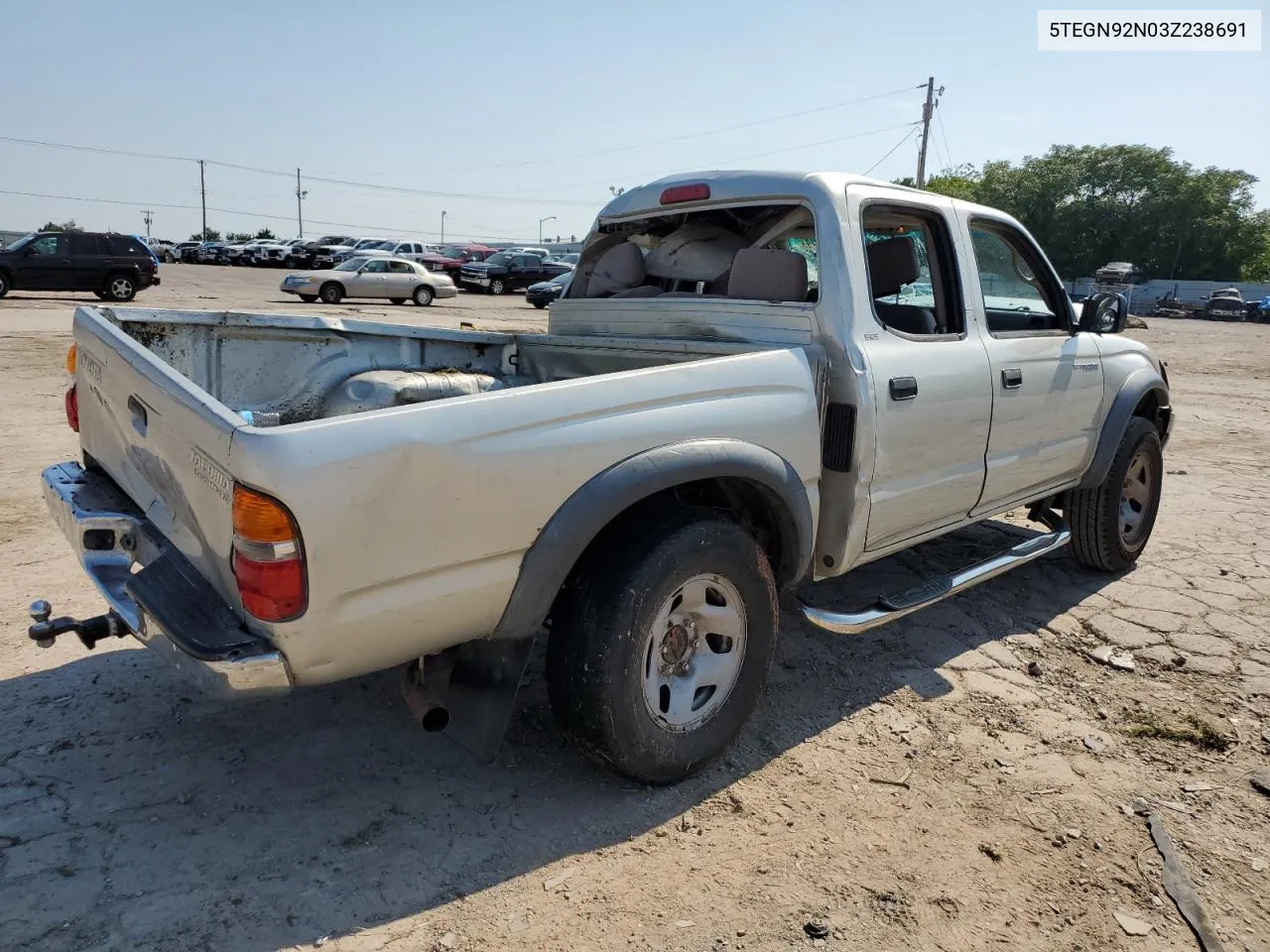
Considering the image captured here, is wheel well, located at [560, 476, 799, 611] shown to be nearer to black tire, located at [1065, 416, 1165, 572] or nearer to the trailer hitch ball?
the trailer hitch ball

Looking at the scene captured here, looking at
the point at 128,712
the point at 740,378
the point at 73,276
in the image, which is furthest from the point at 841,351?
the point at 73,276

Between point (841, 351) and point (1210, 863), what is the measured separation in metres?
2.00

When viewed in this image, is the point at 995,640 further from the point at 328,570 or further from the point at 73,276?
the point at 73,276

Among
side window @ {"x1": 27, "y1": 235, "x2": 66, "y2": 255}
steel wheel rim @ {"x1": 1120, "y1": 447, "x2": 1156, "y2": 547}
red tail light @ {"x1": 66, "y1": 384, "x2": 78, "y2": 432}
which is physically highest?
side window @ {"x1": 27, "y1": 235, "x2": 66, "y2": 255}

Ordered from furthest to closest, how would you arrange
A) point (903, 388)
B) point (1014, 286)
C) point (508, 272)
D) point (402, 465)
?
1. point (508, 272)
2. point (1014, 286)
3. point (903, 388)
4. point (402, 465)

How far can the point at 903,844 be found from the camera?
2809mm

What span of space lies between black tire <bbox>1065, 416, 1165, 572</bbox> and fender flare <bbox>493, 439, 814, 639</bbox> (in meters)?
2.80

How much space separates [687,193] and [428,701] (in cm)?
257

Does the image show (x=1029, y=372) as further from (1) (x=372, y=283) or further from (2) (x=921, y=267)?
(1) (x=372, y=283)


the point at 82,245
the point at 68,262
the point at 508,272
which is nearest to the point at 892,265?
the point at 82,245

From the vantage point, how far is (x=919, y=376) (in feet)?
11.6

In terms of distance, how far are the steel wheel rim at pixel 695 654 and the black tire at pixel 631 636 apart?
2 centimetres

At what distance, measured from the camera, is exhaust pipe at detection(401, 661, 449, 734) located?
8.84 feet

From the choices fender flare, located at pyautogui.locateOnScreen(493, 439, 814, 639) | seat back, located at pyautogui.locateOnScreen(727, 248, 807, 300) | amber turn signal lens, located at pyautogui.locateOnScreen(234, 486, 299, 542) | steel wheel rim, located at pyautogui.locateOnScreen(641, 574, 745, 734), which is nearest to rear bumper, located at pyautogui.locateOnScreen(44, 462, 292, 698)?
amber turn signal lens, located at pyautogui.locateOnScreen(234, 486, 299, 542)
